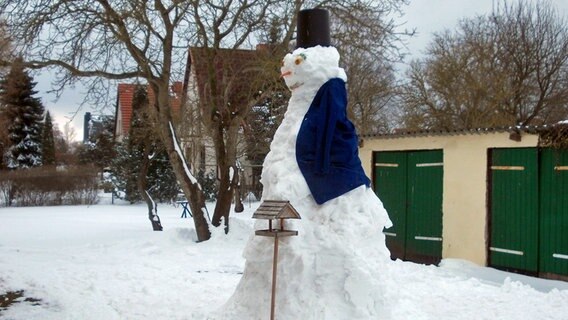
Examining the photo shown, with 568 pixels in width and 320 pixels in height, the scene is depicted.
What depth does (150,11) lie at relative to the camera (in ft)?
45.3

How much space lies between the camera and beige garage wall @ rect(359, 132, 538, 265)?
33.9ft

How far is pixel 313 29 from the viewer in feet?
22.2

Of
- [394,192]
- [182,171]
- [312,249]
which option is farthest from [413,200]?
[312,249]

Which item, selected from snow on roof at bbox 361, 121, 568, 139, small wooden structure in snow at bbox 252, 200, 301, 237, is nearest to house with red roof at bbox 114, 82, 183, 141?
snow on roof at bbox 361, 121, 568, 139

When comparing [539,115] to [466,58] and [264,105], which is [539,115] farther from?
[264,105]

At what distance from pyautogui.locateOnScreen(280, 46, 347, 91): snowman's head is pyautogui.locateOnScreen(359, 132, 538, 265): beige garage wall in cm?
475

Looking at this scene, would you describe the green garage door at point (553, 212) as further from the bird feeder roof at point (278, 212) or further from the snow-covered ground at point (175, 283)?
the bird feeder roof at point (278, 212)

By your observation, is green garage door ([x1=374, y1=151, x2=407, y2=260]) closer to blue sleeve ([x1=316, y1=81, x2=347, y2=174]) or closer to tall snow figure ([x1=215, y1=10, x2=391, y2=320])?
tall snow figure ([x1=215, y1=10, x2=391, y2=320])

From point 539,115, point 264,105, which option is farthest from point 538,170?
point 264,105

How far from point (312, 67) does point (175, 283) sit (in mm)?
4334

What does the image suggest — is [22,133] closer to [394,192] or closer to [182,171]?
[182,171]

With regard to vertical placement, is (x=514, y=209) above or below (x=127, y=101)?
below

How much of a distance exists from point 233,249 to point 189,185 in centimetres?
204

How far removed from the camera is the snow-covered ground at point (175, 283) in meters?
7.28
